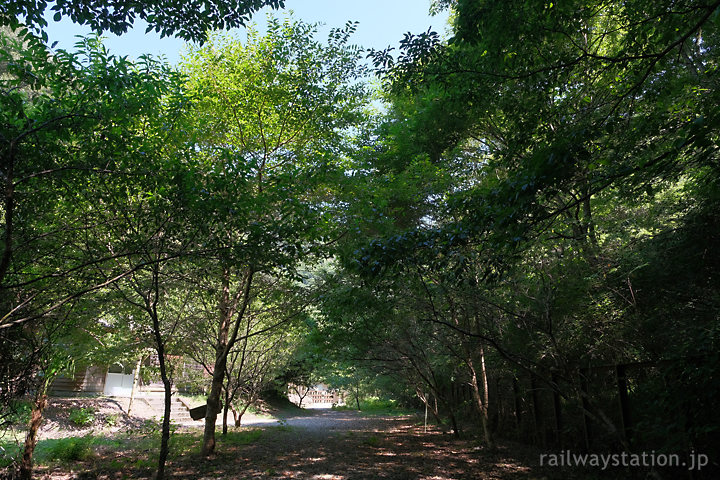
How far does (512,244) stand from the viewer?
394 cm

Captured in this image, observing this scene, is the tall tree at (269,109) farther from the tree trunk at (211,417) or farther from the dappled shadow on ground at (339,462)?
the dappled shadow on ground at (339,462)

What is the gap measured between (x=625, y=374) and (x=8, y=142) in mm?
7823

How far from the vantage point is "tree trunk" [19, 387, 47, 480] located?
21.7 ft

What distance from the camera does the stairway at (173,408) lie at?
18219 mm

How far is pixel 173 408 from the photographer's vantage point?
19.9 metres

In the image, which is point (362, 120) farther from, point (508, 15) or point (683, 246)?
point (683, 246)

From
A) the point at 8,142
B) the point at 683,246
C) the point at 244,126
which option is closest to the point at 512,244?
the point at 683,246

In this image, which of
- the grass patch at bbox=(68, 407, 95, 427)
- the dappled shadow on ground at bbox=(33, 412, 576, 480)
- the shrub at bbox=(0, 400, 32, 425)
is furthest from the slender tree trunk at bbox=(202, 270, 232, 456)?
the grass patch at bbox=(68, 407, 95, 427)

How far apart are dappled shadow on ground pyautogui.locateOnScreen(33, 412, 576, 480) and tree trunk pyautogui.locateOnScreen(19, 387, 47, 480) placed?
51cm

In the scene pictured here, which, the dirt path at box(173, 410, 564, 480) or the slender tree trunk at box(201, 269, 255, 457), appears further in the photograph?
the slender tree trunk at box(201, 269, 255, 457)

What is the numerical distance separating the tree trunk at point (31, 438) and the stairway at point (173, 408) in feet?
37.8

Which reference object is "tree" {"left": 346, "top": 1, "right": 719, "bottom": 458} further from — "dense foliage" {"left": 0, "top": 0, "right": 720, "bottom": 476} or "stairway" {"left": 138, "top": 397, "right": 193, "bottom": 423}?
"stairway" {"left": 138, "top": 397, "right": 193, "bottom": 423}

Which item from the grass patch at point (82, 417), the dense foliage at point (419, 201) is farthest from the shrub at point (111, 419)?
the dense foliage at point (419, 201)

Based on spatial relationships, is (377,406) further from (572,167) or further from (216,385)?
(572,167)
